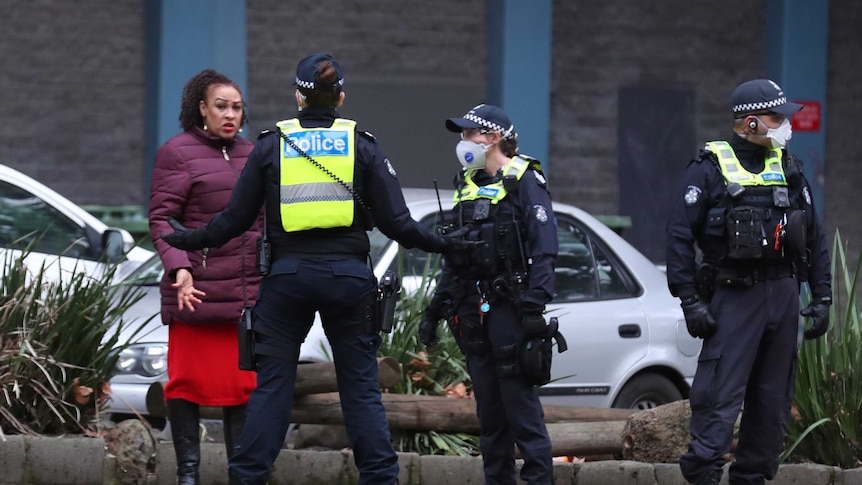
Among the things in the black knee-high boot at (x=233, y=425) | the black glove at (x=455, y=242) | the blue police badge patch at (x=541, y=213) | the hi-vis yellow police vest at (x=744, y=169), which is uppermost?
the hi-vis yellow police vest at (x=744, y=169)

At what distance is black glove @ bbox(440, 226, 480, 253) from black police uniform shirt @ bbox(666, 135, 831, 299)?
33.9 inches

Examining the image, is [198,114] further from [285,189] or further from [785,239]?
[785,239]

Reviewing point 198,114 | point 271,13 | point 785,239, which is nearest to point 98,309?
point 198,114

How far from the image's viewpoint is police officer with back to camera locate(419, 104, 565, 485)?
6250 mm

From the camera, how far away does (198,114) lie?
644 cm

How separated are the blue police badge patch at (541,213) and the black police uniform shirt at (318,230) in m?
0.60

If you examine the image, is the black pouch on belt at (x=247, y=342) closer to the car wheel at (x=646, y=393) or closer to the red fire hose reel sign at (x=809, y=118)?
the car wheel at (x=646, y=393)

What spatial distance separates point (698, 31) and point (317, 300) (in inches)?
465

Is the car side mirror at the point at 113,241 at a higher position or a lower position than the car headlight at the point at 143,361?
higher

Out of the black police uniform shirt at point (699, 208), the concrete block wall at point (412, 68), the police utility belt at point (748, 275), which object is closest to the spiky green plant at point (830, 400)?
the black police uniform shirt at point (699, 208)

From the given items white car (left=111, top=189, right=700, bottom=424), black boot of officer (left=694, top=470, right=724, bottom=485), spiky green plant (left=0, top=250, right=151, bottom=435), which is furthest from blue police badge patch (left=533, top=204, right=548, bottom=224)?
spiky green plant (left=0, top=250, right=151, bottom=435)

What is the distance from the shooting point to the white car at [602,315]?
8.30 m

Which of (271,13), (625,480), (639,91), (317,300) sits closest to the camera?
(317,300)

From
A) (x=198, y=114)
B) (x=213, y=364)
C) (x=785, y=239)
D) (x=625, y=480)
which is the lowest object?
(x=625, y=480)
